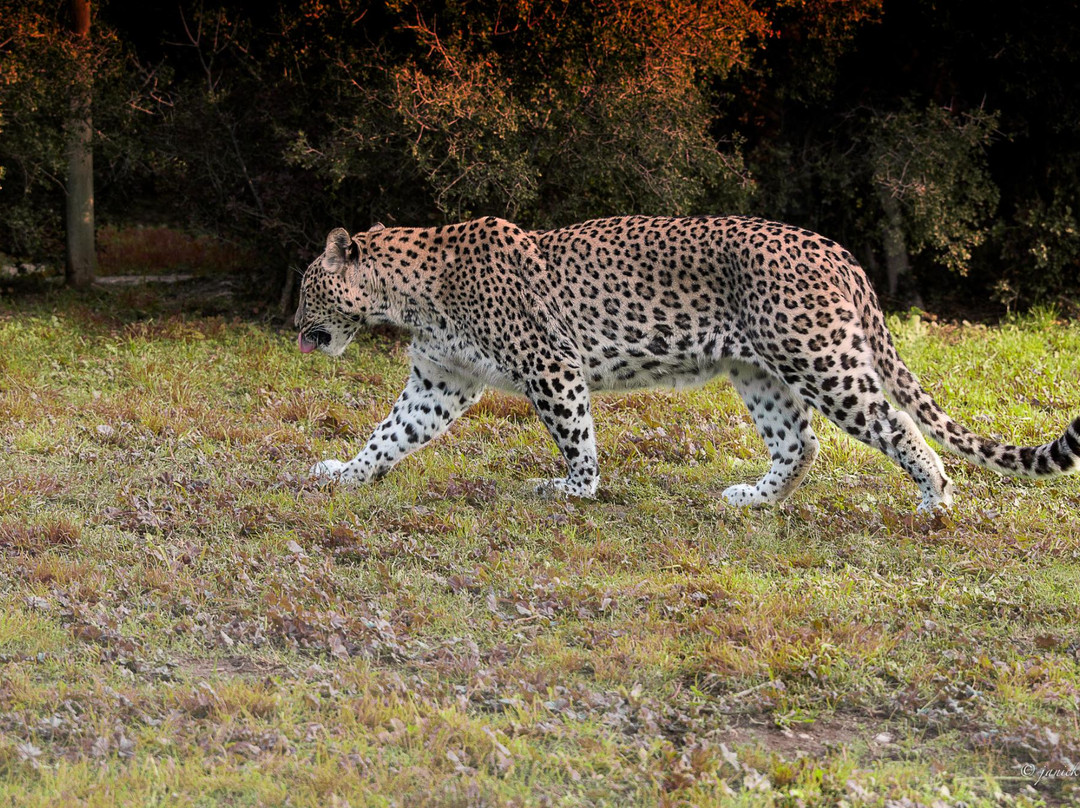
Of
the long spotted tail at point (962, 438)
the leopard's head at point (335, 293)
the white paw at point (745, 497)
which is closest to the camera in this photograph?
the long spotted tail at point (962, 438)

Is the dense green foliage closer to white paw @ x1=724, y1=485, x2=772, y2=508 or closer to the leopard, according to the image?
the leopard

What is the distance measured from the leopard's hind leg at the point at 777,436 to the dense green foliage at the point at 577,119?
5018 millimetres

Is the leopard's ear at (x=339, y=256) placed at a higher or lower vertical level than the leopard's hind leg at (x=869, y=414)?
higher

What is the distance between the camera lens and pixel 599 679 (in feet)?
17.3

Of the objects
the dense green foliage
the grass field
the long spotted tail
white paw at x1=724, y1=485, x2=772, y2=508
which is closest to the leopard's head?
the grass field

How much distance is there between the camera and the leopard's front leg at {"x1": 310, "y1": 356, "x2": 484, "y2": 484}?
8.27m

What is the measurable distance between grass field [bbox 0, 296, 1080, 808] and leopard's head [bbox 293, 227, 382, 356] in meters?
0.96

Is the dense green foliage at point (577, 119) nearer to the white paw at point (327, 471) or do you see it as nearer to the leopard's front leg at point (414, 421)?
the leopard's front leg at point (414, 421)

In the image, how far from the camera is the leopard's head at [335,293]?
8.38m

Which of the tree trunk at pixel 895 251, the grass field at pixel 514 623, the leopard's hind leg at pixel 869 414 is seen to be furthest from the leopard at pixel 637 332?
the tree trunk at pixel 895 251

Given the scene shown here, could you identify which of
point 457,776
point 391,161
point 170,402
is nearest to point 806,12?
point 391,161

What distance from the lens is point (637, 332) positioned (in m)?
7.84

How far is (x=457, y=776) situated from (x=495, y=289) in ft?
13.7

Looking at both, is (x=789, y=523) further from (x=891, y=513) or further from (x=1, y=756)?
(x=1, y=756)
